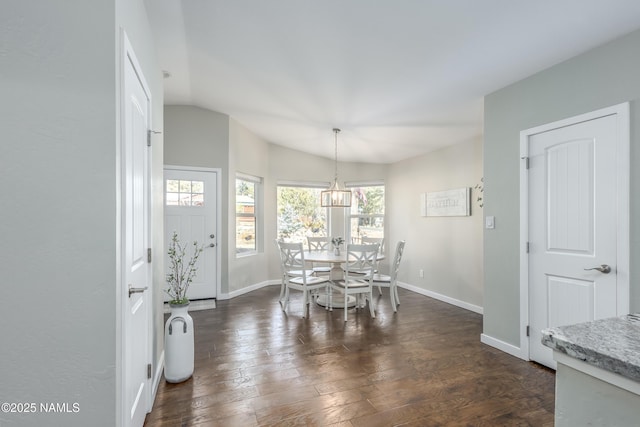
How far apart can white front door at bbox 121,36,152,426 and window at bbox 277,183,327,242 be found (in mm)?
3817

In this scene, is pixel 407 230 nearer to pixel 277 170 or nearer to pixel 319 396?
pixel 277 170

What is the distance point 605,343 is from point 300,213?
540 centimetres

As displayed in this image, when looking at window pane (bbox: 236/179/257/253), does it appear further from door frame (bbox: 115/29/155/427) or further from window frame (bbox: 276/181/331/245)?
door frame (bbox: 115/29/155/427)

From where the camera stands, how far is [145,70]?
79.0 inches

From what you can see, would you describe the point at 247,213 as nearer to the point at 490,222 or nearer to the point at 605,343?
the point at 490,222

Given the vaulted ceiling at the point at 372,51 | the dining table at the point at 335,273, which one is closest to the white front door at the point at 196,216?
the vaulted ceiling at the point at 372,51

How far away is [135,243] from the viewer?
170 centimetres

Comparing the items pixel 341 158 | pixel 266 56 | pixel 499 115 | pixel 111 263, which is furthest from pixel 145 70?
pixel 341 158

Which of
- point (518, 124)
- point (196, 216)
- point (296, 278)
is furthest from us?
point (196, 216)

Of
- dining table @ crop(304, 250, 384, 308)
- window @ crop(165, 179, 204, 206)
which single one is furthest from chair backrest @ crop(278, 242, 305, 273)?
window @ crop(165, 179, 204, 206)

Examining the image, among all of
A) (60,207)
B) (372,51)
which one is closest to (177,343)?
(60,207)

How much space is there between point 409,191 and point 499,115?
263cm

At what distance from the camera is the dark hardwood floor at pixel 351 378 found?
6.39ft

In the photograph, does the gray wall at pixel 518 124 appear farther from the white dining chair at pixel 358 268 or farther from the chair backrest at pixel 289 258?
the chair backrest at pixel 289 258
